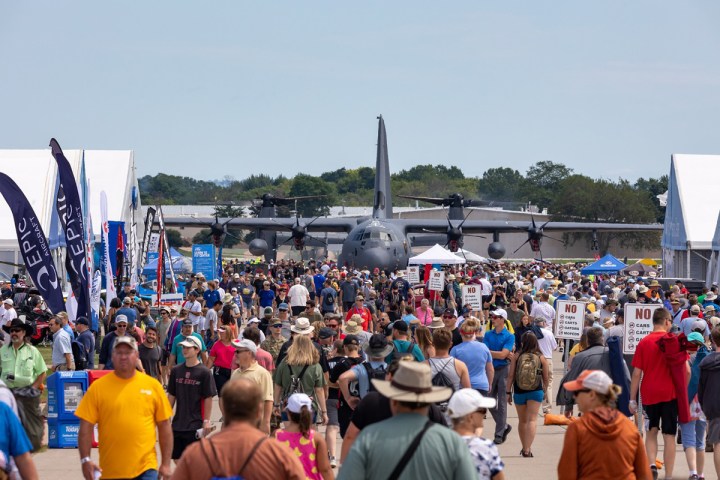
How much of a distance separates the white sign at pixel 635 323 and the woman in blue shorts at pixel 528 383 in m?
1.24

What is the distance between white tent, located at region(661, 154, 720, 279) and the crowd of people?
60.8 feet

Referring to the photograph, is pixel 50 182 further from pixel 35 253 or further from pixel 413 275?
pixel 35 253

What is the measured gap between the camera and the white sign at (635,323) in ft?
38.5

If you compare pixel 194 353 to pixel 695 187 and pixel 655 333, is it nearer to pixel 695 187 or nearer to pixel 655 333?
pixel 655 333

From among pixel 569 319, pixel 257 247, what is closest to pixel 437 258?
pixel 569 319

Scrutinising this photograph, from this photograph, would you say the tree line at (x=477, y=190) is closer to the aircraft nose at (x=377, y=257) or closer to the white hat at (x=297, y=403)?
the aircraft nose at (x=377, y=257)

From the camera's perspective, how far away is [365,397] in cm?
691

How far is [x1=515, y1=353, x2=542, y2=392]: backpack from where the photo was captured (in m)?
11.1

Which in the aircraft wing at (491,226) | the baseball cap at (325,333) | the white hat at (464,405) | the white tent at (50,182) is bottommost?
the aircraft wing at (491,226)

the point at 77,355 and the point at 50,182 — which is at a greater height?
the point at 50,182

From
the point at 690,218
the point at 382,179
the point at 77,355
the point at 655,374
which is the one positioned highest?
the point at 382,179

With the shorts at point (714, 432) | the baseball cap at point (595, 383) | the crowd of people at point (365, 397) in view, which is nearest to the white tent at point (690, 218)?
the crowd of people at point (365, 397)

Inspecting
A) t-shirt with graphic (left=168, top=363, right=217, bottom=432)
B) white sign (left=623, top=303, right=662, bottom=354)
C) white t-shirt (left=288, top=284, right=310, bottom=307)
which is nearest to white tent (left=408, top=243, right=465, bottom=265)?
white t-shirt (left=288, top=284, right=310, bottom=307)

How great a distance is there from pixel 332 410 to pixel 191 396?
2085mm
